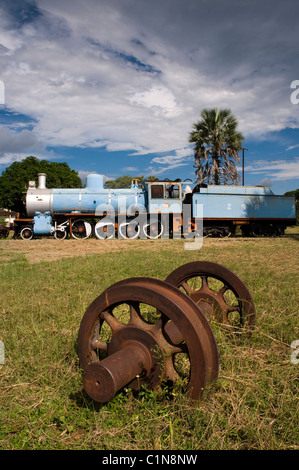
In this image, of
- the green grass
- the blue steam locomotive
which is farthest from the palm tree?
the green grass

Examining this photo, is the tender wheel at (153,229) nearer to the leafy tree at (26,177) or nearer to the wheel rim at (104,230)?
the wheel rim at (104,230)

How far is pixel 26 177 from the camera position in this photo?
122 feet

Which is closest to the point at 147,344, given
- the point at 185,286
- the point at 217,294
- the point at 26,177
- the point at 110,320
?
the point at 110,320

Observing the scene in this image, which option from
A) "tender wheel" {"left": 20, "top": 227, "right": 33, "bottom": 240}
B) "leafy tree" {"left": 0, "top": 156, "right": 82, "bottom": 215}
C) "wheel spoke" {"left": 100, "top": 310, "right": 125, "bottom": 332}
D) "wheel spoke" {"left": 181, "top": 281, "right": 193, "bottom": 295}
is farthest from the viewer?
"leafy tree" {"left": 0, "top": 156, "right": 82, "bottom": 215}

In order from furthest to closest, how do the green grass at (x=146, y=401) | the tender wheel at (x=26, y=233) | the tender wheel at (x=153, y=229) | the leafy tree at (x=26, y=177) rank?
the leafy tree at (x=26, y=177) < the tender wheel at (x=153, y=229) < the tender wheel at (x=26, y=233) < the green grass at (x=146, y=401)

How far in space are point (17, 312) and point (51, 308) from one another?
391mm

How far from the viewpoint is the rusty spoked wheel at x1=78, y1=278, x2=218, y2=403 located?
1666mm

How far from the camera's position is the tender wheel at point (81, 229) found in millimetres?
16219

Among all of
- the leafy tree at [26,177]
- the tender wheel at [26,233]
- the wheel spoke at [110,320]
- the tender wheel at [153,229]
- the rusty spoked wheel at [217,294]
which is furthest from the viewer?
the leafy tree at [26,177]

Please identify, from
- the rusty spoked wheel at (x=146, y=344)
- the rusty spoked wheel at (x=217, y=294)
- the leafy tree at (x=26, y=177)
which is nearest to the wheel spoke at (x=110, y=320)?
the rusty spoked wheel at (x=146, y=344)

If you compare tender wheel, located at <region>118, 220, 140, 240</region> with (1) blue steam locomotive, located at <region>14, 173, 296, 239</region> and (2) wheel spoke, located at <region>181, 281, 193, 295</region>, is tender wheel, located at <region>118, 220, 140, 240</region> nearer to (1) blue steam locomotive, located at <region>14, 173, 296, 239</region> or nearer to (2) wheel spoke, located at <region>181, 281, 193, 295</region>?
(1) blue steam locomotive, located at <region>14, 173, 296, 239</region>

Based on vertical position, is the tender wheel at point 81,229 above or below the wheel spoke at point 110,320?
above
